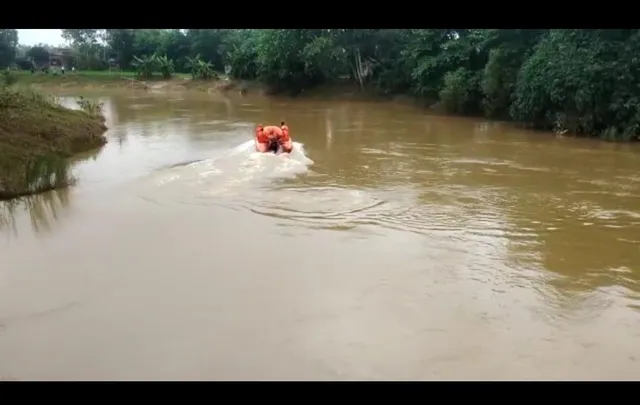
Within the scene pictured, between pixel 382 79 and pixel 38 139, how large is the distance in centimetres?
2075

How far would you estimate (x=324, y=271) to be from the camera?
23.8 feet

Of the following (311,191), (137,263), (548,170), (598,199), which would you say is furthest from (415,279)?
(548,170)

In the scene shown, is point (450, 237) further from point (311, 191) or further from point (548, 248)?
point (311, 191)

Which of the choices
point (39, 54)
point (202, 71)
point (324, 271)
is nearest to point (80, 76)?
point (202, 71)

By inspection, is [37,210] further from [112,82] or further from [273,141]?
[112,82]

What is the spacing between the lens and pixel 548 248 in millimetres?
8062

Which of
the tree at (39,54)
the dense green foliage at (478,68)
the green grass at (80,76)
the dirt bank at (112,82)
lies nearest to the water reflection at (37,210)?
the dense green foliage at (478,68)

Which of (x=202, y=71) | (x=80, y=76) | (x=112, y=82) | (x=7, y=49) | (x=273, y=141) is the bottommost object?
(x=273, y=141)

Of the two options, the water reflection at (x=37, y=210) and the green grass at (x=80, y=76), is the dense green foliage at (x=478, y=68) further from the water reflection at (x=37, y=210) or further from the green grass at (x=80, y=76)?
the water reflection at (x=37, y=210)

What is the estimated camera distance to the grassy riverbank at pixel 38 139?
35.8 feet

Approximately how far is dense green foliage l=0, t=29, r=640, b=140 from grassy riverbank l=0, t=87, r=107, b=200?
8.83 feet

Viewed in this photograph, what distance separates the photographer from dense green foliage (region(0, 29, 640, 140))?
1767 cm

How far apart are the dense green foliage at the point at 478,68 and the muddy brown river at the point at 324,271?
9.29 feet

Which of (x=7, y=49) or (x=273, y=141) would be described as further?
(x=7, y=49)
